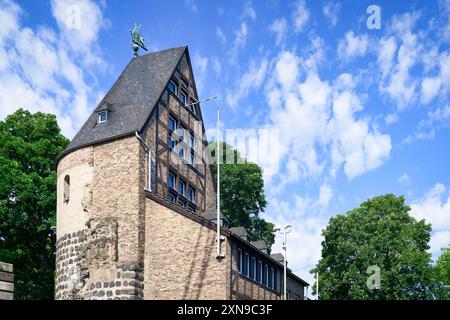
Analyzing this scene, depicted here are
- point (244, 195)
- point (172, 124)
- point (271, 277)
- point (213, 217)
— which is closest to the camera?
point (213, 217)

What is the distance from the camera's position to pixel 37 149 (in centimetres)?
4188

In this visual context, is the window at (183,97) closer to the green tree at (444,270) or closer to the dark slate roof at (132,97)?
the dark slate roof at (132,97)

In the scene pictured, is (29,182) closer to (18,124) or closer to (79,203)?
(18,124)

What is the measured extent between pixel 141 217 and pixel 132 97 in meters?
7.58

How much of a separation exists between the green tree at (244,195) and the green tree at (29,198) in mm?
14748

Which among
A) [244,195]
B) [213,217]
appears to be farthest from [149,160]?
[244,195]

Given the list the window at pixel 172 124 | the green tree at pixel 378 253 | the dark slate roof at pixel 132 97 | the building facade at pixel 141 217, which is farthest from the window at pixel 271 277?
the green tree at pixel 378 253

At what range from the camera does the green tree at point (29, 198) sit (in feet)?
131

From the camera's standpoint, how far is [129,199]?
30109mm

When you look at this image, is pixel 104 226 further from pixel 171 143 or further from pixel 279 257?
pixel 279 257

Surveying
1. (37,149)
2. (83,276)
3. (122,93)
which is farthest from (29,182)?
(83,276)

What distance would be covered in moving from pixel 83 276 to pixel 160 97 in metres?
10.0
